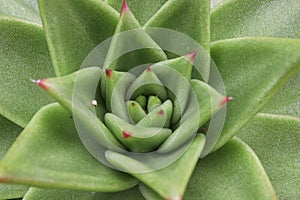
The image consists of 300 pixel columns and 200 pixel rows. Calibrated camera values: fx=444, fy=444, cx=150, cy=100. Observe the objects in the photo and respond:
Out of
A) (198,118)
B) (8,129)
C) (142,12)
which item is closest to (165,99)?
(198,118)

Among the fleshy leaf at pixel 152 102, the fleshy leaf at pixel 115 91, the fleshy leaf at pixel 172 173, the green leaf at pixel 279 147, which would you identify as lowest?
the green leaf at pixel 279 147

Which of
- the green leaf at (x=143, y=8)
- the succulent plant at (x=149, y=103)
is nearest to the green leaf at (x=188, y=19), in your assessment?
the succulent plant at (x=149, y=103)

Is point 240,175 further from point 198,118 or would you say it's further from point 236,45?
point 236,45

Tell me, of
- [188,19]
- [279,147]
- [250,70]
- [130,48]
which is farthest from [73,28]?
[279,147]

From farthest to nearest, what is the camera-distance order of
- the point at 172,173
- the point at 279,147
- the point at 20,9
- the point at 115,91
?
1. the point at 20,9
2. the point at 279,147
3. the point at 115,91
4. the point at 172,173

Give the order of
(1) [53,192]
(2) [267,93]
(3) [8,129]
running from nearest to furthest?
(2) [267,93] → (1) [53,192] → (3) [8,129]

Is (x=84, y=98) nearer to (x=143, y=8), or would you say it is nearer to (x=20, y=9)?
(x=143, y=8)

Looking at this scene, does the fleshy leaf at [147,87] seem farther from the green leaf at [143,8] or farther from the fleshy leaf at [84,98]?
the green leaf at [143,8]
